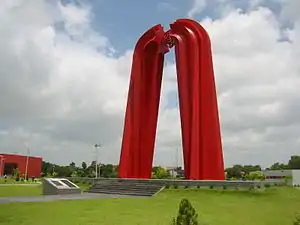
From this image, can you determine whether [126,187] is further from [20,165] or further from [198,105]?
[20,165]

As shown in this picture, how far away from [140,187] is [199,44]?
26.8 ft

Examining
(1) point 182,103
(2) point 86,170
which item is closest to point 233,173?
(2) point 86,170

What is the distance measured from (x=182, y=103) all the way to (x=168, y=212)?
982 centimetres

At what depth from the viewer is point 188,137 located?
1861cm

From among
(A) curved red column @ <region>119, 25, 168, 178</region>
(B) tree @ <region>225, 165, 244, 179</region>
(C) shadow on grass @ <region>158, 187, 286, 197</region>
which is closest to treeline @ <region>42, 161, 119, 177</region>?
(B) tree @ <region>225, 165, 244, 179</region>

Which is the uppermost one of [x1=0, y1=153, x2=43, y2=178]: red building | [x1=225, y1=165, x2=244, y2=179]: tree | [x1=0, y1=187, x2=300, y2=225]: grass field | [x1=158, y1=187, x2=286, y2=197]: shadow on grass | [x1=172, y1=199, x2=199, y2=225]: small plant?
[x1=0, y1=153, x2=43, y2=178]: red building

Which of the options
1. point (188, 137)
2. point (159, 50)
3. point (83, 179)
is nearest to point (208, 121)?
point (188, 137)

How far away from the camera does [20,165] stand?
6744 cm

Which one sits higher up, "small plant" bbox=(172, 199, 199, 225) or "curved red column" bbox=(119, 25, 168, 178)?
"curved red column" bbox=(119, 25, 168, 178)

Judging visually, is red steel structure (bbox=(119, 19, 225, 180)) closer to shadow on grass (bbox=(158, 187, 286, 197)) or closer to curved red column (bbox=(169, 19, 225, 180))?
curved red column (bbox=(169, 19, 225, 180))

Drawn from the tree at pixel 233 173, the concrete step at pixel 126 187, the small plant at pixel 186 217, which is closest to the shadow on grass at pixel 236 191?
the concrete step at pixel 126 187

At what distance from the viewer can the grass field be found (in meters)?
8.21

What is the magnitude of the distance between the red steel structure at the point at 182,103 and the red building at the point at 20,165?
A: 4677 cm

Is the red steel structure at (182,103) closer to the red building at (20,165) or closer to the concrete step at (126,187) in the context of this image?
the concrete step at (126,187)
